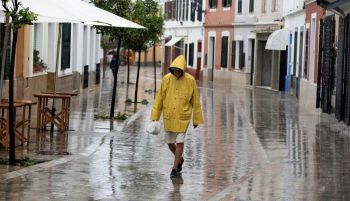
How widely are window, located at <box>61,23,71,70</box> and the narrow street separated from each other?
675cm

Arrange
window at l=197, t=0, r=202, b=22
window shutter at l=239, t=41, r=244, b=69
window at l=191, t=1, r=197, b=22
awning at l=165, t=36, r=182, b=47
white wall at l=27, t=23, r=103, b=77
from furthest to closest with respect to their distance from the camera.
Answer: awning at l=165, t=36, r=182, b=47 < window at l=197, t=0, r=202, b=22 < window at l=191, t=1, r=197, b=22 < window shutter at l=239, t=41, r=244, b=69 < white wall at l=27, t=23, r=103, b=77

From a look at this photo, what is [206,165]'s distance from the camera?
13602 mm

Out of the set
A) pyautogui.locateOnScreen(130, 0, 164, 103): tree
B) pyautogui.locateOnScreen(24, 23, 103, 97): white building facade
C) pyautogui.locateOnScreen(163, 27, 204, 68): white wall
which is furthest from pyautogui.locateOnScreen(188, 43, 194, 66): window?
pyautogui.locateOnScreen(130, 0, 164, 103): tree

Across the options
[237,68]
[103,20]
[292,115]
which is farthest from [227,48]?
[103,20]

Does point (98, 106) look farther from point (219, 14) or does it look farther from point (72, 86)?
point (219, 14)

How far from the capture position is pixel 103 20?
14.8 m

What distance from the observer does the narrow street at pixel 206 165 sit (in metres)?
10.8

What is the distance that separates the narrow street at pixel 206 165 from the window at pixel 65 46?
6.75m

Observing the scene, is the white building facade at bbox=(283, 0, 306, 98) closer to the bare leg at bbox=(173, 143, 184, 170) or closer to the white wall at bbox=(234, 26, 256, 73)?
the white wall at bbox=(234, 26, 256, 73)

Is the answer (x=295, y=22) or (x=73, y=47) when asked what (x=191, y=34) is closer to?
(x=295, y=22)

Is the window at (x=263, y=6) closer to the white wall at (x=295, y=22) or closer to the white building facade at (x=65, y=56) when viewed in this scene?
the white wall at (x=295, y=22)

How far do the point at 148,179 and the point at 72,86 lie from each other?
19849mm

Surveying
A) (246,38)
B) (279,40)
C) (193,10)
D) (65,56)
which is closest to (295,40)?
(279,40)

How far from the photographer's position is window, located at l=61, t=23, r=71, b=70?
96.4ft
